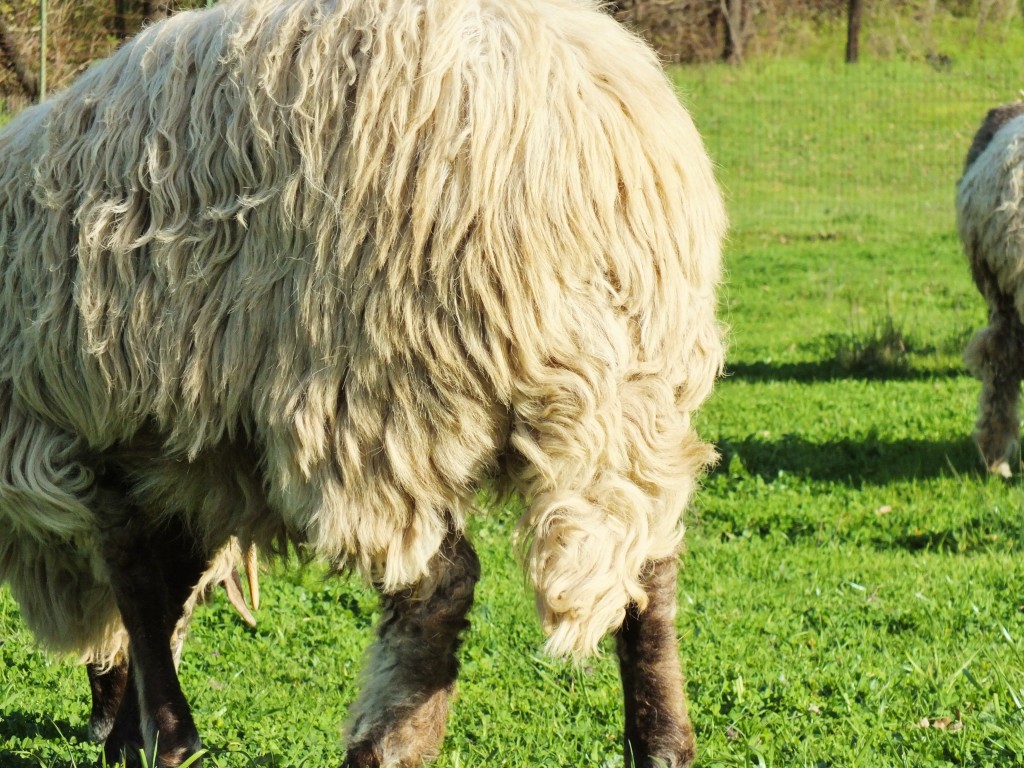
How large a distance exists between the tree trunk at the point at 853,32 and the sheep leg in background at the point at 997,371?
1565cm

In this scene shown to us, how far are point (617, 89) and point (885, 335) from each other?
861cm

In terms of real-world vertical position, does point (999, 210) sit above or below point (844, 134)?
above

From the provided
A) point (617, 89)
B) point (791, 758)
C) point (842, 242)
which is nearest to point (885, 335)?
point (842, 242)

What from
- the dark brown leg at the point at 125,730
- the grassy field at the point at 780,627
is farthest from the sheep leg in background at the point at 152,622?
the dark brown leg at the point at 125,730

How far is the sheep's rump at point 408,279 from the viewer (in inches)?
109

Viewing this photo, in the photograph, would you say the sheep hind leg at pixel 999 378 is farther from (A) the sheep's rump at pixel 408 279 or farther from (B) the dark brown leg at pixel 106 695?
(B) the dark brown leg at pixel 106 695

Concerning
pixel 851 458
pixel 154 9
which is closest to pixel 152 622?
pixel 154 9

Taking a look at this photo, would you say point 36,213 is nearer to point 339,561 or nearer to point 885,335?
point 339,561

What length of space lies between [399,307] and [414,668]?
0.91m

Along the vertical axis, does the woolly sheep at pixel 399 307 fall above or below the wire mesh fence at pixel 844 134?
above

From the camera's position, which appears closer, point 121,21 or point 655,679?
point 655,679

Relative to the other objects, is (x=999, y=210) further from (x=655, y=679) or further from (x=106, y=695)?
(x=106, y=695)

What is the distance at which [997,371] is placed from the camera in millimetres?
8109

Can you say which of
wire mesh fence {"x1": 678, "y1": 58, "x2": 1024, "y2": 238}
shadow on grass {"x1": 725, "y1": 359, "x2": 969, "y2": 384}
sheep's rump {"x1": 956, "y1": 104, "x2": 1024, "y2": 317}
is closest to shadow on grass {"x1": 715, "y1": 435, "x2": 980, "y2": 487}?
sheep's rump {"x1": 956, "y1": 104, "x2": 1024, "y2": 317}
